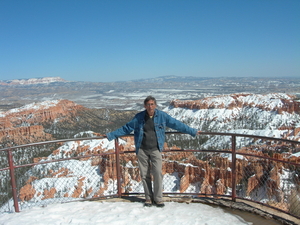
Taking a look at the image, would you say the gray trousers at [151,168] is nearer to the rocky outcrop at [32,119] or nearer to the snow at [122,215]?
the snow at [122,215]

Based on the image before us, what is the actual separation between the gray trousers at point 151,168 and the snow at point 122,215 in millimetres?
279

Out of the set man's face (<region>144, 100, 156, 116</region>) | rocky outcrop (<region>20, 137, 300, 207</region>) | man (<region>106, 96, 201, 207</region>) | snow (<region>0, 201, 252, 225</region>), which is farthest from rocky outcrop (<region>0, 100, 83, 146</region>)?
man's face (<region>144, 100, 156, 116</region>)

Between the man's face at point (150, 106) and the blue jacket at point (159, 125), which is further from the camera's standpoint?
the blue jacket at point (159, 125)

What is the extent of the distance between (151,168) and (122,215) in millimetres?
958

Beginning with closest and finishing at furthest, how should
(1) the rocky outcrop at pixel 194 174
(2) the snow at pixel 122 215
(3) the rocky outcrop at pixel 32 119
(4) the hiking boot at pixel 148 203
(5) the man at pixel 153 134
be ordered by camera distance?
(2) the snow at pixel 122 215
(5) the man at pixel 153 134
(4) the hiking boot at pixel 148 203
(1) the rocky outcrop at pixel 194 174
(3) the rocky outcrop at pixel 32 119

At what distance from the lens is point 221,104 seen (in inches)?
4240

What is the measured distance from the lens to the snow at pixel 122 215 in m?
3.87

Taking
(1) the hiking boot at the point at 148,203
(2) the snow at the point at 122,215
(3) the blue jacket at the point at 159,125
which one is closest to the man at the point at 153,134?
(3) the blue jacket at the point at 159,125

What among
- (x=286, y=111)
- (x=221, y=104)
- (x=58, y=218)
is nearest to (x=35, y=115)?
(x=221, y=104)

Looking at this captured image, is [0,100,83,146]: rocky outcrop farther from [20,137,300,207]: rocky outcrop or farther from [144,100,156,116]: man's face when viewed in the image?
[144,100,156,116]: man's face

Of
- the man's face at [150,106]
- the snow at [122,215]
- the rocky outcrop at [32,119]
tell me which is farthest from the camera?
the rocky outcrop at [32,119]

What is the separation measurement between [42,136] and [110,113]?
43.2 metres

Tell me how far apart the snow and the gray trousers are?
0.28 meters

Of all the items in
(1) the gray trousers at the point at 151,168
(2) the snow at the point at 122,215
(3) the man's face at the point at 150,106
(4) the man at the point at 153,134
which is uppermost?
(3) the man's face at the point at 150,106
